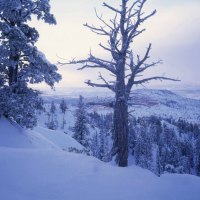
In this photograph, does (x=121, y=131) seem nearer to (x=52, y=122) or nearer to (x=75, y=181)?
(x=75, y=181)

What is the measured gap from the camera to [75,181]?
23.9ft

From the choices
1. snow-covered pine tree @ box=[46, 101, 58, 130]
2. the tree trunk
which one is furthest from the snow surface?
snow-covered pine tree @ box=[46, 101, 58, 130]

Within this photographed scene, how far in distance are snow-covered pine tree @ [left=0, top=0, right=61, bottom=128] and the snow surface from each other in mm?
6905

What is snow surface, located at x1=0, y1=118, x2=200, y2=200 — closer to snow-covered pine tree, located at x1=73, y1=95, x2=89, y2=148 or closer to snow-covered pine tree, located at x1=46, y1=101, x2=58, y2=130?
snow-covered pine tree, located at x1=73, y1=95, x2=89, y2=148

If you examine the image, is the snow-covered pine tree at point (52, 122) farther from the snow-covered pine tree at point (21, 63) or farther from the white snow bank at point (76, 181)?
the white snow bank at point (76, 181)

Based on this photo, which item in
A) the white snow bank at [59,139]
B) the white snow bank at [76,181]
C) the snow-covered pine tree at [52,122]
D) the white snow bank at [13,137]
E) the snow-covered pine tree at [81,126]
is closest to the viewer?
the white snow bank at [76,181]

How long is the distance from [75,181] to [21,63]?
11.6 meters

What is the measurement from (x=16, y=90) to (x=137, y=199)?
12.0 m

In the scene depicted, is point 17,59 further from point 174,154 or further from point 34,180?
point 174,154

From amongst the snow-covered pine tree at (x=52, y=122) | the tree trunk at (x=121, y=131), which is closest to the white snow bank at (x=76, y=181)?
the tree trunk at (x=121, y=131)

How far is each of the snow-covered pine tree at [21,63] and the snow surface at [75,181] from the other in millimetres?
6905

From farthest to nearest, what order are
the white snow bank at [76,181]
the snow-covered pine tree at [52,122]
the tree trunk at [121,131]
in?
the snow-covered pine tree at [52,122]
the tree trunk at [121,131]
the white snow bank at [76,181]

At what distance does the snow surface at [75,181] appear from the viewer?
6.49m

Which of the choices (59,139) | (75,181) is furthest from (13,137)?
(59,139)
